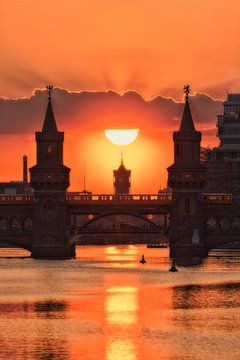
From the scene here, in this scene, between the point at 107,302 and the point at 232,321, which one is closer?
the point at 232,321

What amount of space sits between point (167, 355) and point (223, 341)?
7718mm

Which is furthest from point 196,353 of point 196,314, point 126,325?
point 196,314

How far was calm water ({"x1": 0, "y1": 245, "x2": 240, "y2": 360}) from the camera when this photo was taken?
100 meters

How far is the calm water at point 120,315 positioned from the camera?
10025cm

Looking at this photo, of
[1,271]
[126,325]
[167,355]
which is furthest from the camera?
[1,271]

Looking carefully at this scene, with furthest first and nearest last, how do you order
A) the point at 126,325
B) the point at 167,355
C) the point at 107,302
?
the point at 107,302
the point at 126,325
the point at 167,355

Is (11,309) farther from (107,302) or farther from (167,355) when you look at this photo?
(167,355)

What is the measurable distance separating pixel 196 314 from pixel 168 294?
2213cm

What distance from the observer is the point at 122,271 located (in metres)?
188

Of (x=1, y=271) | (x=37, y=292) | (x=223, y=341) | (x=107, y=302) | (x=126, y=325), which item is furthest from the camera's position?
(x=1, y=271)

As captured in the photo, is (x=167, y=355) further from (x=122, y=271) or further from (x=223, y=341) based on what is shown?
(x=122, y=271)

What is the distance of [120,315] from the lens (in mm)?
123250

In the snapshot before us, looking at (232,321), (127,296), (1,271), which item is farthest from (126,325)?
(1,271)

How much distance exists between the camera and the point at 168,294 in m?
145
